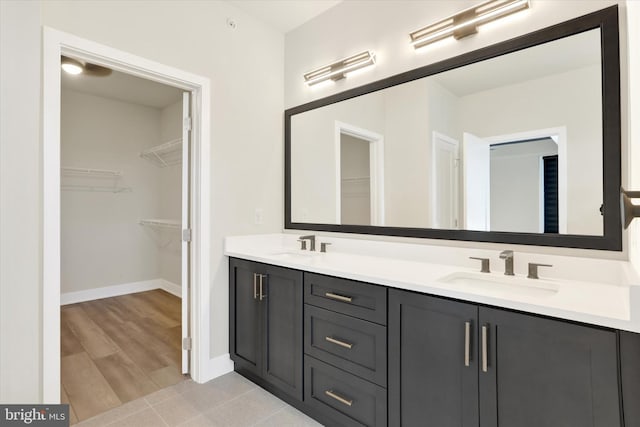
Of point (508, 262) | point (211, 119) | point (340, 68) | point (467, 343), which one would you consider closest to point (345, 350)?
point (467, 343)

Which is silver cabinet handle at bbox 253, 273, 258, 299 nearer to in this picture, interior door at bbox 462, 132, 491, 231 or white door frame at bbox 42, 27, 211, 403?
white door frame at bbox 42, 27, 211, 403

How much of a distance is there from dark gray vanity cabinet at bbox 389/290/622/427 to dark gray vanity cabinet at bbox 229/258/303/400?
2.25ft

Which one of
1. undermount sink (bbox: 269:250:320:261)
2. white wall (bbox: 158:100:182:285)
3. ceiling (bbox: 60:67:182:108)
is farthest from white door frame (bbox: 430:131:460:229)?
white wall (bbox: 158:100:182:285)

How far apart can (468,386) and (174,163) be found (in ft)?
15.0

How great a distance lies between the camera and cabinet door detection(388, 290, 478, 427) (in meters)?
1.30

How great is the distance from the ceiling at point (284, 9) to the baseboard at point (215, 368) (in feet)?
9.03

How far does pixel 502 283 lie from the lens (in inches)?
62.2

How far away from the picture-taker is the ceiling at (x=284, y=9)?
251cm

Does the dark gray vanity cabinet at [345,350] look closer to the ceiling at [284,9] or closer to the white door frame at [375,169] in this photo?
the white door frame at [375,169]

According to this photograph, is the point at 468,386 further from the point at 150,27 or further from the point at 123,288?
the point at 123,288

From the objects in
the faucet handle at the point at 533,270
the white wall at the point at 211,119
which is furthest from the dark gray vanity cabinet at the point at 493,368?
the white wall at the point at 211,119

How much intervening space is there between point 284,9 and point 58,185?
2056 millimetres

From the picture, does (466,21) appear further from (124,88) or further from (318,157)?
(124,88)
